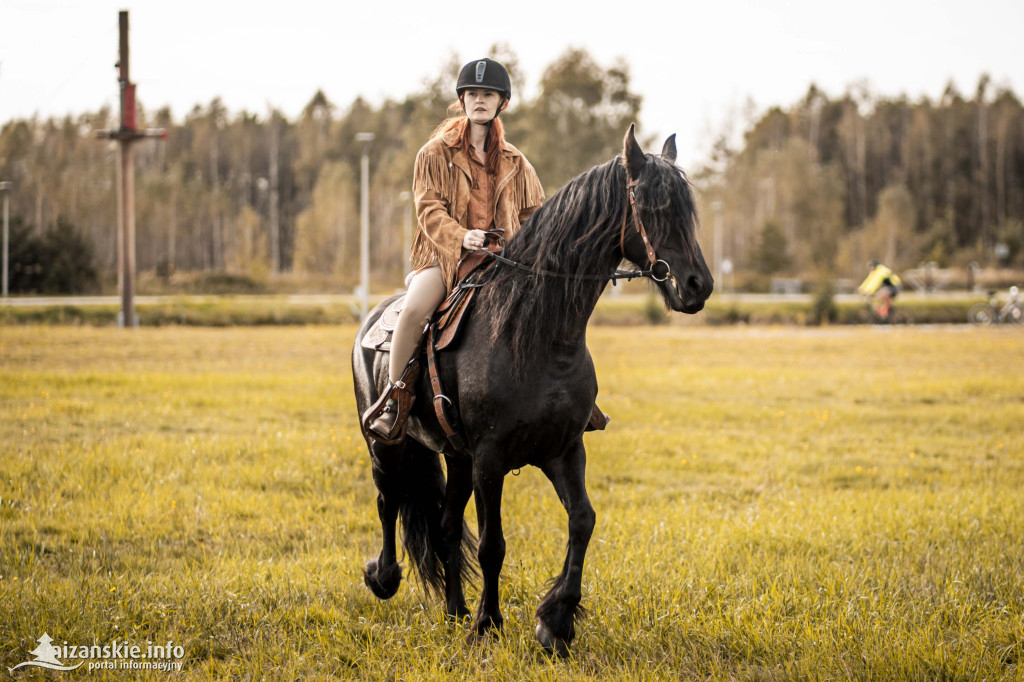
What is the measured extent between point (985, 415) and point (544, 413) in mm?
10700

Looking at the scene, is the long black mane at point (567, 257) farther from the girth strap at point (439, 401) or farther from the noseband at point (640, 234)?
the girth strap at point (439, 401)

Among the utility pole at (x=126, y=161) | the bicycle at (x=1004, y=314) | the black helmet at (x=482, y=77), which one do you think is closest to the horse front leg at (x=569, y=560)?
the black helmet at (x=482, y=77)

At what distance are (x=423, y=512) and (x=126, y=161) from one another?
25.7 m

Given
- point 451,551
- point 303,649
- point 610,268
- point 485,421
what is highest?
point 610,268

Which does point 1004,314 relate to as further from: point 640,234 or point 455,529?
point 640,234

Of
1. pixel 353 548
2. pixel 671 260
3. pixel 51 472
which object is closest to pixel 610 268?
pixel 671 260

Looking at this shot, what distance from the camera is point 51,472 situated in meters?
7.88

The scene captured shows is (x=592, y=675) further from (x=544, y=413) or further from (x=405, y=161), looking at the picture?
(x=405, y=161)

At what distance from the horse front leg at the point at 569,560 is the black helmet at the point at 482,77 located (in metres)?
1.91

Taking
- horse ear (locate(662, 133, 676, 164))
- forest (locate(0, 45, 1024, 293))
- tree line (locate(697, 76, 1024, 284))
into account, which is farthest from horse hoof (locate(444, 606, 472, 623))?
tree line (locate(697, 76, 1024, 284))

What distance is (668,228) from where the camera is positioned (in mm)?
3951

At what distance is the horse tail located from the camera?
17.4 feet

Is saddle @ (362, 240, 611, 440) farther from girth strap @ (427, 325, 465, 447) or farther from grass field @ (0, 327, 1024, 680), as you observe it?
grass field @ (0, 327, 1024, 680)

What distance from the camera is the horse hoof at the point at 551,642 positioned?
434 centimetres
